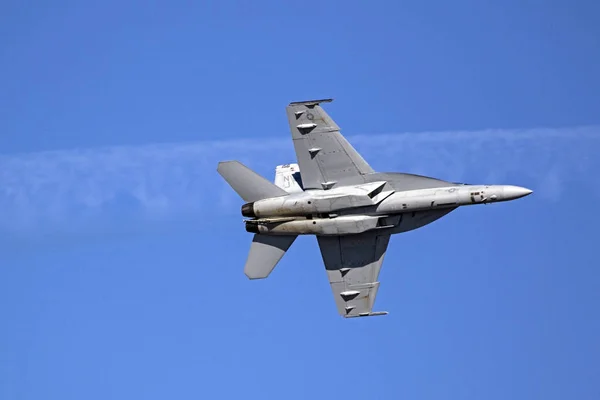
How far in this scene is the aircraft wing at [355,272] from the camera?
4272 centimetres

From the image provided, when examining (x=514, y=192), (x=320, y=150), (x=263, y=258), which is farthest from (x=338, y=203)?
(x=514, y=192)

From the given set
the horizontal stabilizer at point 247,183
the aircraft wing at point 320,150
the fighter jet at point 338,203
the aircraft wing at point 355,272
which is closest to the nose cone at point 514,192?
the fighter jet at point 338,203

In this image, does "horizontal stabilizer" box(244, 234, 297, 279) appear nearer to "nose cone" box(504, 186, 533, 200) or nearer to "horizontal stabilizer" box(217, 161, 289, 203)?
"horizontal stabilizer" box(217, 161, 289, 203)

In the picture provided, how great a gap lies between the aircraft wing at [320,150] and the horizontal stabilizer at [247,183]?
1186 millimetres

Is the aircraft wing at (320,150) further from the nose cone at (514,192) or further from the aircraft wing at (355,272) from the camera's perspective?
the nose cone at (514,192)

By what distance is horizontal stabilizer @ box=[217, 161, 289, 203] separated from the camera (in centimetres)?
4166

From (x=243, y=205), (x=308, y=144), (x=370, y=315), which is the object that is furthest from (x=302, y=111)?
(x=370, y=315)

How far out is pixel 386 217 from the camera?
1625 inches

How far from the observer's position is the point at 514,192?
1587 inches

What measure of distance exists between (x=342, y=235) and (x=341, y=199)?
173 centimetres

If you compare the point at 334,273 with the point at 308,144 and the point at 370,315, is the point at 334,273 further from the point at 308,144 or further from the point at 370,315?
the point at 308,144

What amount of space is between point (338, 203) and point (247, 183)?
10.8 ft

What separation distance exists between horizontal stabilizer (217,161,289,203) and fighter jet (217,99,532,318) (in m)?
0.03

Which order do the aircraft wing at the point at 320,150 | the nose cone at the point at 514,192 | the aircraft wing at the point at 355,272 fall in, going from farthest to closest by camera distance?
the aircraft wing at the point at 355,272 → the aircraft wing at the point at 320,150 → the nose cone at the point at 514,192
